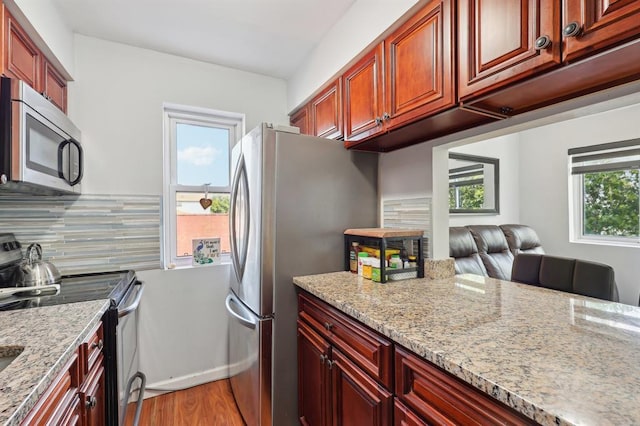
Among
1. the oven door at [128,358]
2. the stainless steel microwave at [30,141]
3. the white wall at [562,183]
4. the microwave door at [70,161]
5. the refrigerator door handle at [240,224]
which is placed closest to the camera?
the stainless steel microwave at [30,141]

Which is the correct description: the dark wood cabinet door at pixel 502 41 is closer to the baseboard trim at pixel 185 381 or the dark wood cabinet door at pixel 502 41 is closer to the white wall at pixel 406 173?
the white wall at pixel 406 173

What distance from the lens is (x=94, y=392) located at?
1135mm

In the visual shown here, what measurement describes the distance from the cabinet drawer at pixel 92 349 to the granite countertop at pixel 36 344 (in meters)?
0.06

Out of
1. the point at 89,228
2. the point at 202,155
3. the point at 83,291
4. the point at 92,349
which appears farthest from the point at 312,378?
the point at 202,155

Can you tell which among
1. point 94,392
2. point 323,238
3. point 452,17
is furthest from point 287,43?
point 94,392

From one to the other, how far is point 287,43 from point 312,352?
1.97 metres

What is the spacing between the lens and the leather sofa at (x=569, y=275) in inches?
63.2

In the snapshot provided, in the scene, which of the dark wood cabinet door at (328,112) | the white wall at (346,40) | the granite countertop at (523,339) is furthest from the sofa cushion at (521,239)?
the white wall at (346,40)

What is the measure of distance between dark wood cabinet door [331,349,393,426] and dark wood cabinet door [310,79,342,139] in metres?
1.32

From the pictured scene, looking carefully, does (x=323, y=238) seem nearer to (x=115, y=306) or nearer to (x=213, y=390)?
(x=115, y=306)

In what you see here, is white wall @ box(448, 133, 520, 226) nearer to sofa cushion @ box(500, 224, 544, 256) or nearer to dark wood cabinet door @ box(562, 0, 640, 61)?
sofa cushion @ box(500, 224, 544, 256)

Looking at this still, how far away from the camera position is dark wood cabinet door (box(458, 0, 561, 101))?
33.2 inches

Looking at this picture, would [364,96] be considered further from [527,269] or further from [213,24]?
[527,269]

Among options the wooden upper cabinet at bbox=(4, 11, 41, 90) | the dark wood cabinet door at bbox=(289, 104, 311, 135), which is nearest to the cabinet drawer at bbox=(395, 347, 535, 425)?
the dark wood cabinet door at bbox=(289, 104, 311, 135)
